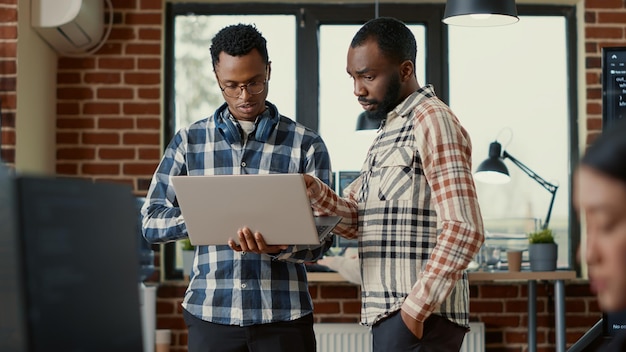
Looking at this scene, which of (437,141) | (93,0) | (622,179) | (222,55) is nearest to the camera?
(622,179)

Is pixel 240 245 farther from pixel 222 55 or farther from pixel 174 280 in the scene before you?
pixel 174 280

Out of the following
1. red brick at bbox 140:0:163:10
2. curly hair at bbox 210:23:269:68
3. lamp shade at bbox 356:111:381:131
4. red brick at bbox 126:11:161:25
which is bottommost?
lamp shade at bbox 356:111:381:131

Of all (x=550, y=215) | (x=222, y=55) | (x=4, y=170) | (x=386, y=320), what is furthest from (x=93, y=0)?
(x=4, y=170)

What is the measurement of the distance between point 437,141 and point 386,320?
Result: 402mm

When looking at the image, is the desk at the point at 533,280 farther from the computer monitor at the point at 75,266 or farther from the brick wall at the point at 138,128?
the computer monitor at the point at 75,266

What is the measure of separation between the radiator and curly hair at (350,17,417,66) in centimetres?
236

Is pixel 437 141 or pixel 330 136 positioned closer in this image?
pixel 437 141

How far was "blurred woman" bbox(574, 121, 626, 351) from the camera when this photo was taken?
2.72ft

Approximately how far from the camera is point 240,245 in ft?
6.77

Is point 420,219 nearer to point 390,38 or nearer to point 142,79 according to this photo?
point 390,38

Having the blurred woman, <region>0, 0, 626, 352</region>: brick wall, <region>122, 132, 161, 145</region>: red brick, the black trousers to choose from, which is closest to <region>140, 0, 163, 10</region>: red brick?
<region>0, 0, 626, 352</region>: brick wall

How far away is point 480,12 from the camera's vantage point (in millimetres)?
3084

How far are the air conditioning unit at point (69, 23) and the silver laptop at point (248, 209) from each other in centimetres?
208

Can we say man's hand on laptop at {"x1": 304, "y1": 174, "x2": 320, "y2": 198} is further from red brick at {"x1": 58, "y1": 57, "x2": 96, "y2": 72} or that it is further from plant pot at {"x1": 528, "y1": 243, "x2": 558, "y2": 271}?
red brick at {"x1": 58, "y1": 57, "x2": 96, "y2": 72}
